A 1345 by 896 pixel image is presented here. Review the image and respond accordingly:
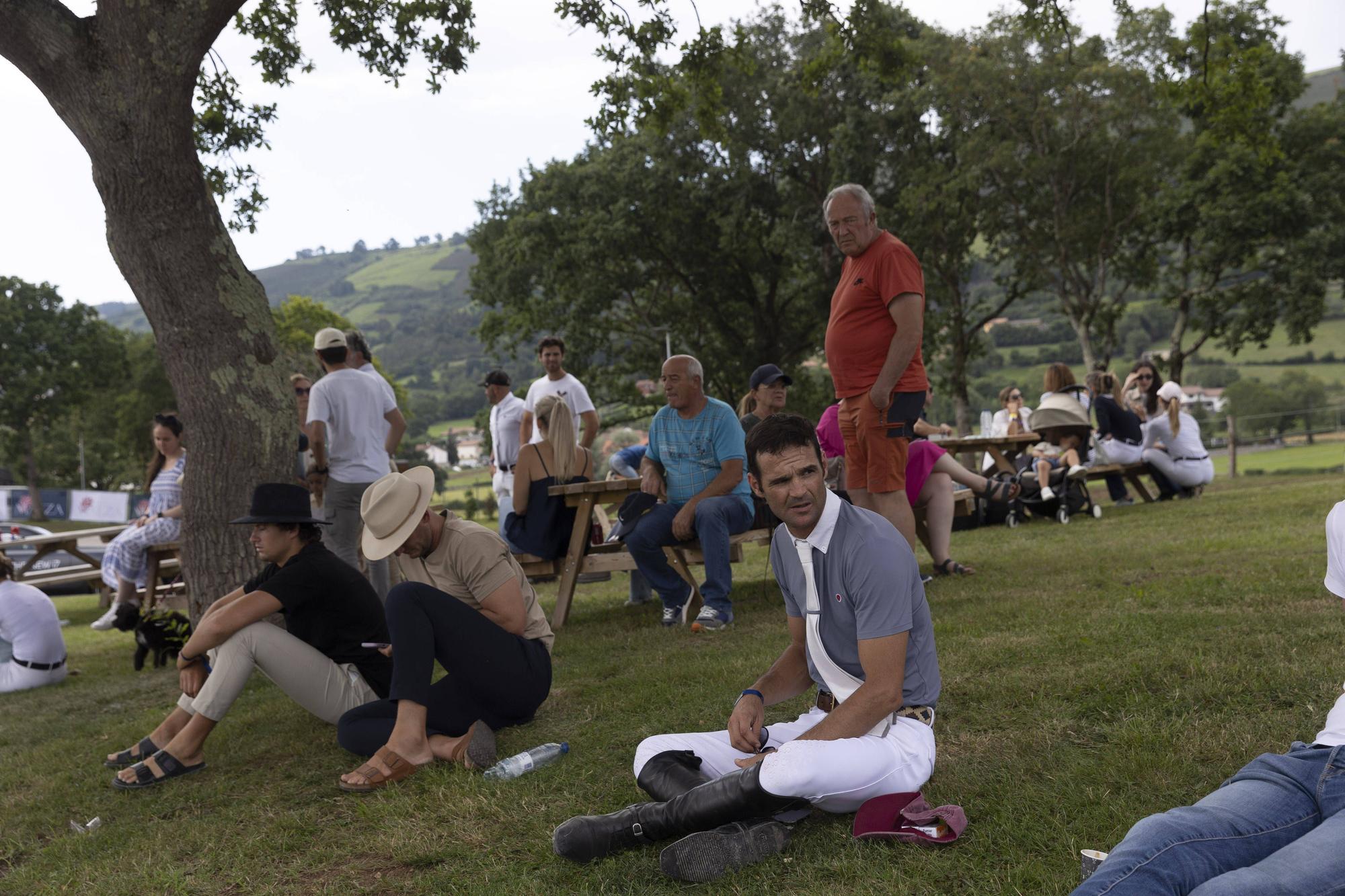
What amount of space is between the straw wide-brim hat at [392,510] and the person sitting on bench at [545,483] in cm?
251

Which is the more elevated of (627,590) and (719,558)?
(719,558)

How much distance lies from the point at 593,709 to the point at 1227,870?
3069 millimetres

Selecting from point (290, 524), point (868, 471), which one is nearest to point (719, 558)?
point (868, 471)

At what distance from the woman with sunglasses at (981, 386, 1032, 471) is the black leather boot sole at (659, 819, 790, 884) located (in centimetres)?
1016

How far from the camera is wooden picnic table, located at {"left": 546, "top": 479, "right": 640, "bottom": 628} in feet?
22.3

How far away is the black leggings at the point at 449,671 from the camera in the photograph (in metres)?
4.12

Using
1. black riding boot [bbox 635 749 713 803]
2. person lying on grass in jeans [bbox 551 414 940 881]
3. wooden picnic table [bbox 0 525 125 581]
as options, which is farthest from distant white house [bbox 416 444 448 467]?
person lying on grass in jeans [bbox 551 414 940 881]

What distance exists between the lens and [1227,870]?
2143 mm

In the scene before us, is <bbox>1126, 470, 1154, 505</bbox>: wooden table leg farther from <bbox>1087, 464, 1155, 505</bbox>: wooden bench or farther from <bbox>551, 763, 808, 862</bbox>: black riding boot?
<bbox>551, 763, 808, 862</bbox>: black riding boot

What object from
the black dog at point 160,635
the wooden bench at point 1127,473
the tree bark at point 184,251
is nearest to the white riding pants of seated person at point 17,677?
the black dog at point 160,635

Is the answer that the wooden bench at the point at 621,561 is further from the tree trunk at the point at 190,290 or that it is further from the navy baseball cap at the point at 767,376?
the tree trunk at the point at 190,290

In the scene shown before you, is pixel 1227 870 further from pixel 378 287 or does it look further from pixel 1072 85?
pixel 378 287

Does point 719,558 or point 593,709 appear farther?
point 719,558

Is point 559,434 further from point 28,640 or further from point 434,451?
point 434,451
